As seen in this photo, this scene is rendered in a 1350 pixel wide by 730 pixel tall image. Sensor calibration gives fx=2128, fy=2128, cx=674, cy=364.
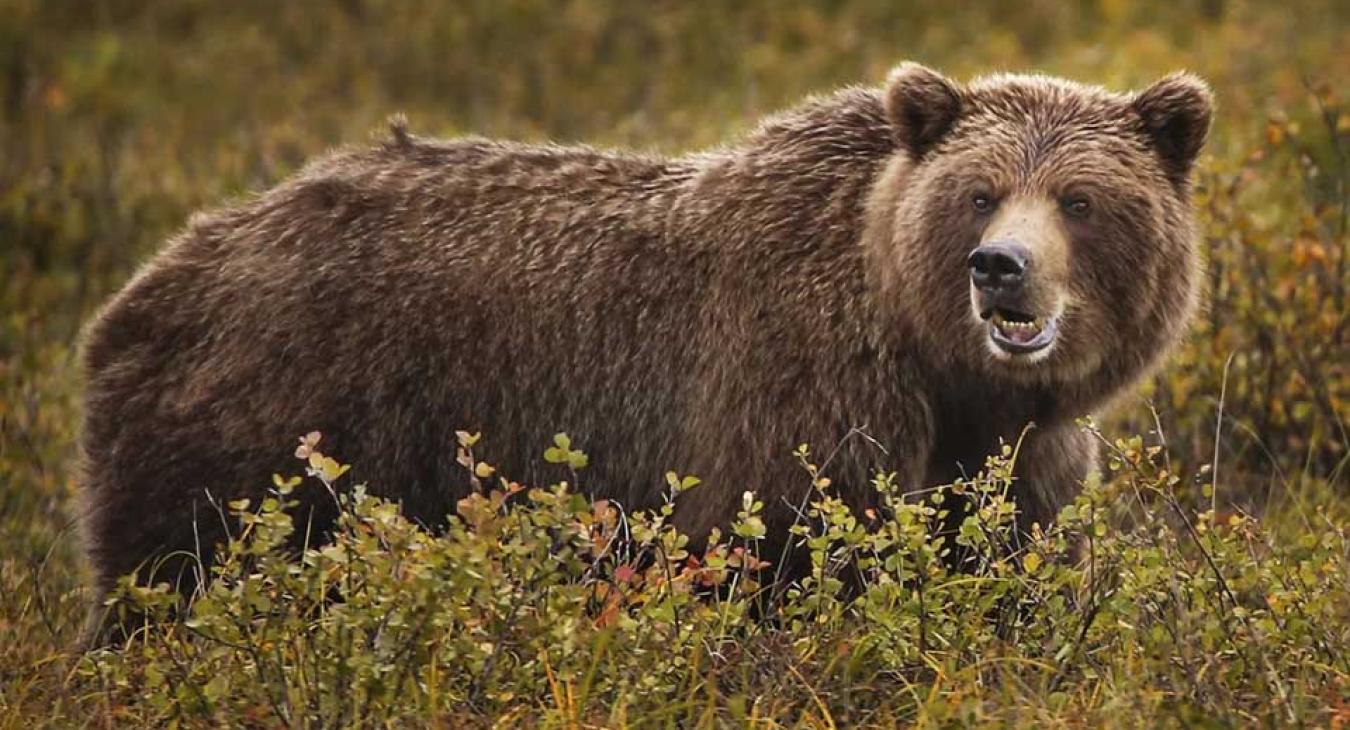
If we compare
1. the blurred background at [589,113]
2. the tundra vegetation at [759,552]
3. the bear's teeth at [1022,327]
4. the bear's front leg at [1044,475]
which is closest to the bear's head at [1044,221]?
the bear's teeth at [1022,327]

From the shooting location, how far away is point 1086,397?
18.6ft

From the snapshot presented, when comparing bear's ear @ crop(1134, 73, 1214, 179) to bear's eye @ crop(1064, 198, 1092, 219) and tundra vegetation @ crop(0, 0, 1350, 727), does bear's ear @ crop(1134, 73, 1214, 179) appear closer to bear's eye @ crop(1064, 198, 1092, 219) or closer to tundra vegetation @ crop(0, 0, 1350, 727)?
bear's eye @ crop(1064, 198, 1092, 219)

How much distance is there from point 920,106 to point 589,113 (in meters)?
8.41

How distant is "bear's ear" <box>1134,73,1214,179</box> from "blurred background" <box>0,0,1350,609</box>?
88 cm

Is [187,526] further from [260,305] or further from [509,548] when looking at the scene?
[509,548]

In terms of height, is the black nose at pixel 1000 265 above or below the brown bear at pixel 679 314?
above

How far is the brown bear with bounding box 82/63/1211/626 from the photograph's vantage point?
18.1 ft

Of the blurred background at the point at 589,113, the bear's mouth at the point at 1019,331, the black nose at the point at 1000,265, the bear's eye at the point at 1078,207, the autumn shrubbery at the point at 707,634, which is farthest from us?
the blurred background at the point at 589,113

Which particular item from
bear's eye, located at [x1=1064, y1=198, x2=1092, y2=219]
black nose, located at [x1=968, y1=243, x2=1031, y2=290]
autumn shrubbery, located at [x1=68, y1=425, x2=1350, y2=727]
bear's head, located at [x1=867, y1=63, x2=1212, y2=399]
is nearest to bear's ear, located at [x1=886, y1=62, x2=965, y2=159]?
bear's head, located at [x1=867, y1=63, x2=1212, y2=399]

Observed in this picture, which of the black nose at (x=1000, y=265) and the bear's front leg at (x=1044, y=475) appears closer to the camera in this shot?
the black nose at (x=1000, y=265)

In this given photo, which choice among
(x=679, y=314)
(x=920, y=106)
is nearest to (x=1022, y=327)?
(x=920, y=106)

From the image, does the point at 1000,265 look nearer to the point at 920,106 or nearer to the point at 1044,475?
the point at 920,106

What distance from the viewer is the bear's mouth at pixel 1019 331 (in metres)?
5.33

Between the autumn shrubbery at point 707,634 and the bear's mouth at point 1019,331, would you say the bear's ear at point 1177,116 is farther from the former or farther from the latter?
the autumn shrubbery at point 707,634
